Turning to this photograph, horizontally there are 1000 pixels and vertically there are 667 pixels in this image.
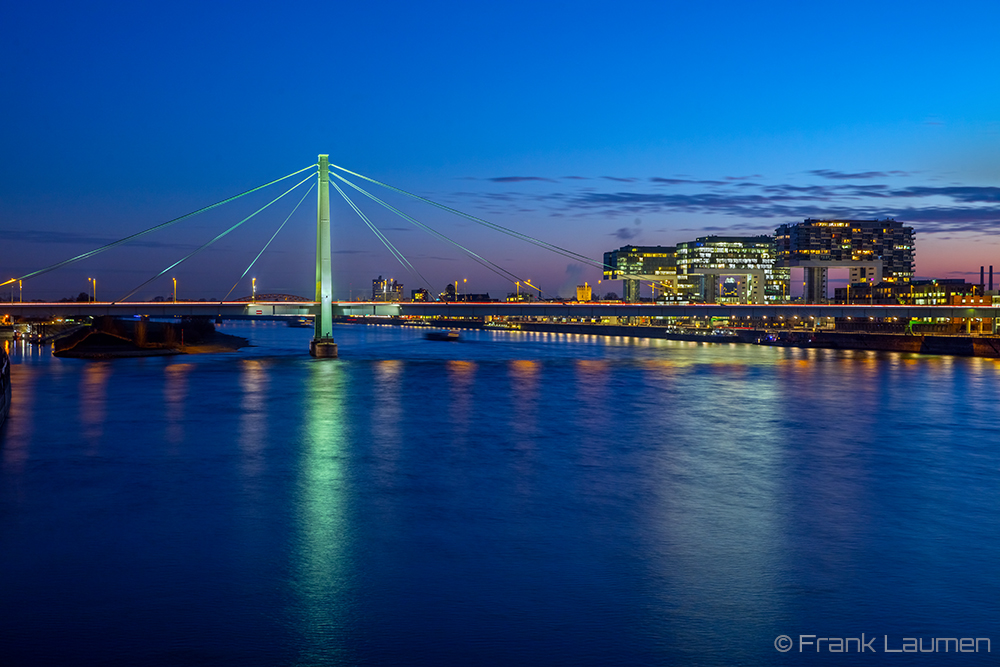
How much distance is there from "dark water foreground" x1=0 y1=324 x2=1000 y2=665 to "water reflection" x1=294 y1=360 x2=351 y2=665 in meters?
0.06

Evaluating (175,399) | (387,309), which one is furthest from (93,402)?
(387,309)

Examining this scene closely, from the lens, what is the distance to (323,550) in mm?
12852

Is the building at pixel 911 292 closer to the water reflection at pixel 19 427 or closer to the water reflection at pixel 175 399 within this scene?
the water reflection at pixel 175 399

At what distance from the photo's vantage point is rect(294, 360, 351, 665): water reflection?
9180 millimetres

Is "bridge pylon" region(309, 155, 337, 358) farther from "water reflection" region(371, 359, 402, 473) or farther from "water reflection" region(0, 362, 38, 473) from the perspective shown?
"water reflection" region(0, 362, 38, 473)

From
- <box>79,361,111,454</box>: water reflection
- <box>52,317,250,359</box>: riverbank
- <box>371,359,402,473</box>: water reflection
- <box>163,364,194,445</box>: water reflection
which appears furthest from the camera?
<box>52,317,250,359</box>: riverbank

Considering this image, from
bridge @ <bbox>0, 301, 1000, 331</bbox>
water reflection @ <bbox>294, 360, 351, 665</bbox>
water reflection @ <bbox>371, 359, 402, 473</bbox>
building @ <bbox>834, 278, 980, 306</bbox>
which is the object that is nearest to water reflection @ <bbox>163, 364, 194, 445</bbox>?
water reflection @ <bbox>294, 360, 351, 665</bbox>

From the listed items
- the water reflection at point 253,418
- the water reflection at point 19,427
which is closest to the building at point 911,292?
the water reflection at point 253,418

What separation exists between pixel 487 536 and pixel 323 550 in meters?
2.82

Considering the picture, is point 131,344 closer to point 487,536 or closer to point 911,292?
point 487,536

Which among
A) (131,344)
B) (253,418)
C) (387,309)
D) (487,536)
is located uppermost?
(387,309)

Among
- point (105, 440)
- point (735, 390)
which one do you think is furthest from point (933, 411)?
point (105, 440)

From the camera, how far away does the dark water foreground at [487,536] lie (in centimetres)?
927

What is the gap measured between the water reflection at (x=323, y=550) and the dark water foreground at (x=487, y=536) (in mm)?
58
